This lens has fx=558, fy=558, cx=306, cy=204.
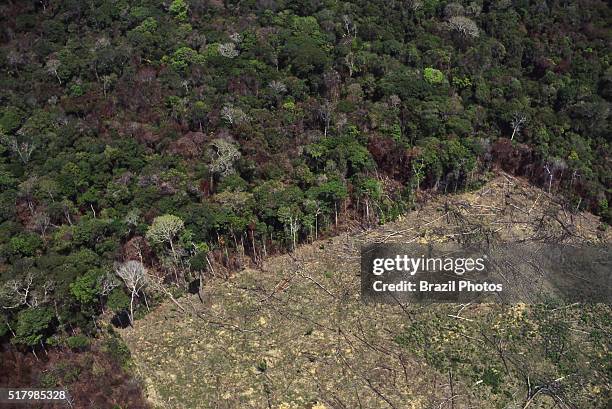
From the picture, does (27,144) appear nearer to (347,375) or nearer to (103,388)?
(103,388)

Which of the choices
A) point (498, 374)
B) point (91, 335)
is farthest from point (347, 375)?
point (91, 335)

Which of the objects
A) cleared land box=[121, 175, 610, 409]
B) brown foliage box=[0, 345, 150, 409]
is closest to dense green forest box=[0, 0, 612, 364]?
brown foliage box=[0, 345, 150, 409]

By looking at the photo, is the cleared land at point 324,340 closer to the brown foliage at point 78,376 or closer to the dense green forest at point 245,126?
the brown foliage at point 78,376

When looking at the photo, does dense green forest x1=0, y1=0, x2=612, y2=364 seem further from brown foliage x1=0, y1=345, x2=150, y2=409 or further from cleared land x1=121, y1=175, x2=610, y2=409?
cleared land x1=121, y1=175, x2=610, y2=409

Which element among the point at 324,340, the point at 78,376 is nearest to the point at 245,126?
the point at 324,340

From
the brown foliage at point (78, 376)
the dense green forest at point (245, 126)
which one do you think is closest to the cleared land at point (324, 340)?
the brown foliage at point (78, 376)

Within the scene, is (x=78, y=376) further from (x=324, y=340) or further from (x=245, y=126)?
(x=245, y=126)
